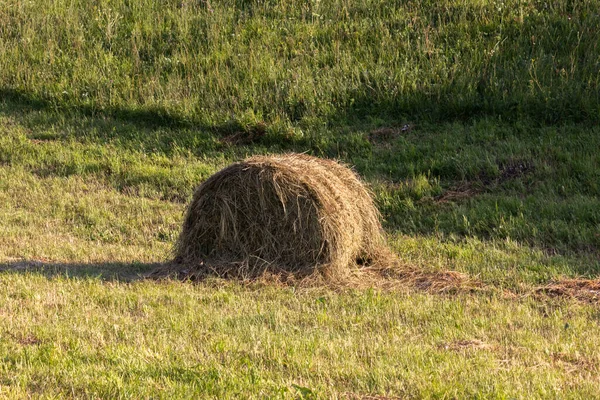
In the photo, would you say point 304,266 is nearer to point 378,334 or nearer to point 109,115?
point 378,334

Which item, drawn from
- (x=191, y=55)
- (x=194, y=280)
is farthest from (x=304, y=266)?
(x=191, y=55)

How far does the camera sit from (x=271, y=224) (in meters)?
9.14

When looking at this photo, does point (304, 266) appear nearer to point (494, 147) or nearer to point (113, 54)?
point (494, 147)

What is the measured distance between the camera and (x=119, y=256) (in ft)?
32.9

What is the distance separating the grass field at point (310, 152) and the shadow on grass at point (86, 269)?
0.18ft

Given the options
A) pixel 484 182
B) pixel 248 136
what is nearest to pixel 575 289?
pixel 484 182

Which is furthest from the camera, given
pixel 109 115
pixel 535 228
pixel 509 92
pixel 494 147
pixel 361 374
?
pixel 109 115

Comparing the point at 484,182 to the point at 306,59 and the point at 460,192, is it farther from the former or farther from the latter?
the point at 306,59

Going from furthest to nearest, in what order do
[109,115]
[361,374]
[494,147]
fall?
[109,115]
[494,147]
[361,374]

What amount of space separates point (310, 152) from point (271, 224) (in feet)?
17.1

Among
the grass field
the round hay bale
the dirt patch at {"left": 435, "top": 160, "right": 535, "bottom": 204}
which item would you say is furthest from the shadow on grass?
the dirt patch at {"left": 435, "top": 160, "right": 535, "bottom": 204}

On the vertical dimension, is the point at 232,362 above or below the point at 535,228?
above

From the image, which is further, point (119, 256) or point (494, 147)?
point (494, 147)

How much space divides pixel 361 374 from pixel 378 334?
1.14m
